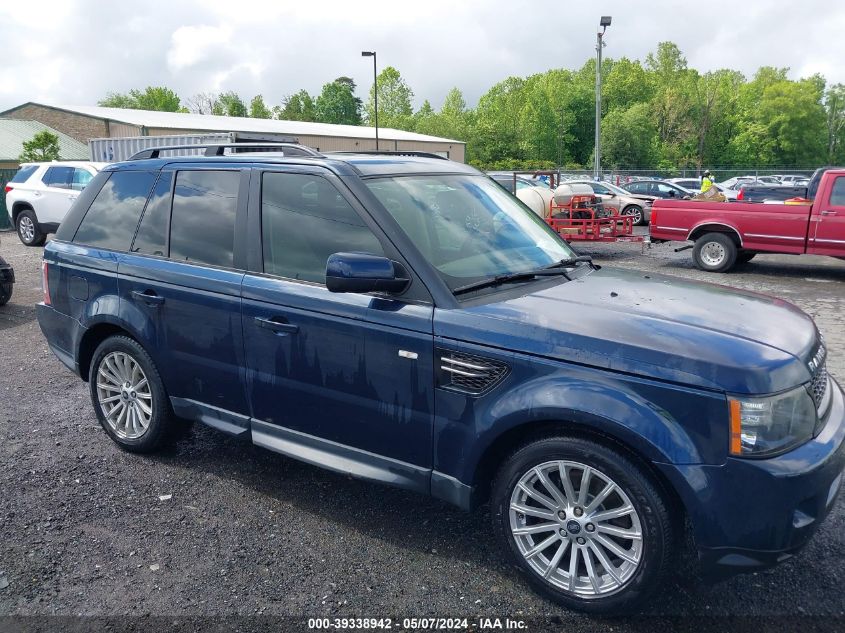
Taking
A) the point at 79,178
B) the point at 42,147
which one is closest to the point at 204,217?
the point at 79,178

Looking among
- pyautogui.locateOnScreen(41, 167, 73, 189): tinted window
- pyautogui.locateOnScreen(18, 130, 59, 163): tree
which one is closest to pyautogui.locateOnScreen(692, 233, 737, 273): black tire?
pyautogui.locateOnScreen(41, 167, 73, 189): tinted window

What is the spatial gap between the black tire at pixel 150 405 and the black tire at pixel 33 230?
47.0 ft

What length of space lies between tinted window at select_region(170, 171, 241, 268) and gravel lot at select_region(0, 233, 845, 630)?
1396 millimetres

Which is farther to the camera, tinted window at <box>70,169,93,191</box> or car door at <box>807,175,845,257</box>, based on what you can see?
tinted window at <box>70,169,93,191</box>

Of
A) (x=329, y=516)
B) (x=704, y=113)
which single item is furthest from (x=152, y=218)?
(x=704, y=113)

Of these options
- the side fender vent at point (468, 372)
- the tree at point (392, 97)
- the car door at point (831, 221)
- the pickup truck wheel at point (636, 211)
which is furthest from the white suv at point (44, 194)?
the tree at point (392, 97)

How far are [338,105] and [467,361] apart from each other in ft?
382

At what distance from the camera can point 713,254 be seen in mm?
12711

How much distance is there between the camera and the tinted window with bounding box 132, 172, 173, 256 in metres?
4.32

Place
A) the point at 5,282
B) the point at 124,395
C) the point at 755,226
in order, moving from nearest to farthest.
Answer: the point at 124,395 < the point at 5,282 < the point at 755,226

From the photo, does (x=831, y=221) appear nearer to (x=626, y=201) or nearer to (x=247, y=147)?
(x=247, y=147)

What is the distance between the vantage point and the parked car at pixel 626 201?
896 inches

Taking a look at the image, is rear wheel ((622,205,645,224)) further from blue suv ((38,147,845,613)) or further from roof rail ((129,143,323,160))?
roof rail ((129,143,323,160))

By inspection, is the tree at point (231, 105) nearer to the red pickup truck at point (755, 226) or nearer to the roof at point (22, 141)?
the roof at point (22, 141)
